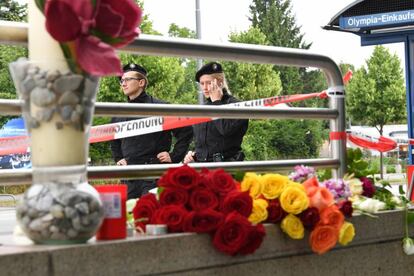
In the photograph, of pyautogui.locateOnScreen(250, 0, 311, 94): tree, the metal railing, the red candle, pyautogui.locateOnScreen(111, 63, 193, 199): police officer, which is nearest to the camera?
the red candle

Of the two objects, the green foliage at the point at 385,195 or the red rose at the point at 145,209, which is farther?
the green foliage at the point at 385,195

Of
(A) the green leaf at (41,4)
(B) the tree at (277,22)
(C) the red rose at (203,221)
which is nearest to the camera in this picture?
(A) the green leaf at (41,4)

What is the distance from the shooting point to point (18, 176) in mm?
3154

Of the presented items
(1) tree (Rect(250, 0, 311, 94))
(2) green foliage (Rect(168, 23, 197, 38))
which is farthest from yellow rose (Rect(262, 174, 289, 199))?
(1) tree (Rect(250, 0, 311, 94))

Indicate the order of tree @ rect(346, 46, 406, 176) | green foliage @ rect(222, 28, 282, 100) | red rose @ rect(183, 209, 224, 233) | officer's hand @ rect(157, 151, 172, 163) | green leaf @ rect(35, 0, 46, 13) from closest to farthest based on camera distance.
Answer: green leaf @ rect(35, 0, 46, 13)
red rose @ rect(183, 209, 224, 233)
officer's hand @ rect(157, 151, 172, 163)
green foliage @ rect(222, 28, 282, 100)
tree @ rect(346, 46, 406, 176)

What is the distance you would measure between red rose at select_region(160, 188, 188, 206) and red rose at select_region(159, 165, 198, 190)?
19mm

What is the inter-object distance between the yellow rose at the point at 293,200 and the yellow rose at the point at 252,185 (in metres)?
0.09

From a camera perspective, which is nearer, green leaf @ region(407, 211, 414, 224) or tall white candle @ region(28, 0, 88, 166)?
tall white candle @ region(28, 0, 88, 166)

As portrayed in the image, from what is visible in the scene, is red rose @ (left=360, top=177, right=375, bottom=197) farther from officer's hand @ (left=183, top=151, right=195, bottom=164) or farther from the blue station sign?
the blue station sign

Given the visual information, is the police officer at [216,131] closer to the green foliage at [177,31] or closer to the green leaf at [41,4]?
the green leaf at [41,4]

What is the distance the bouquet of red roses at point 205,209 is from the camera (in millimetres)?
2930

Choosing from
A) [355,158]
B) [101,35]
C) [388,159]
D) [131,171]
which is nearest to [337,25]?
[355,158]

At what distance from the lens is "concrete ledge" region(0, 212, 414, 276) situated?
2.47 m

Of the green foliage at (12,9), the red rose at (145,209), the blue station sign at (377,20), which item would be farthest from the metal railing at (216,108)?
the green foliage at (12,9)
